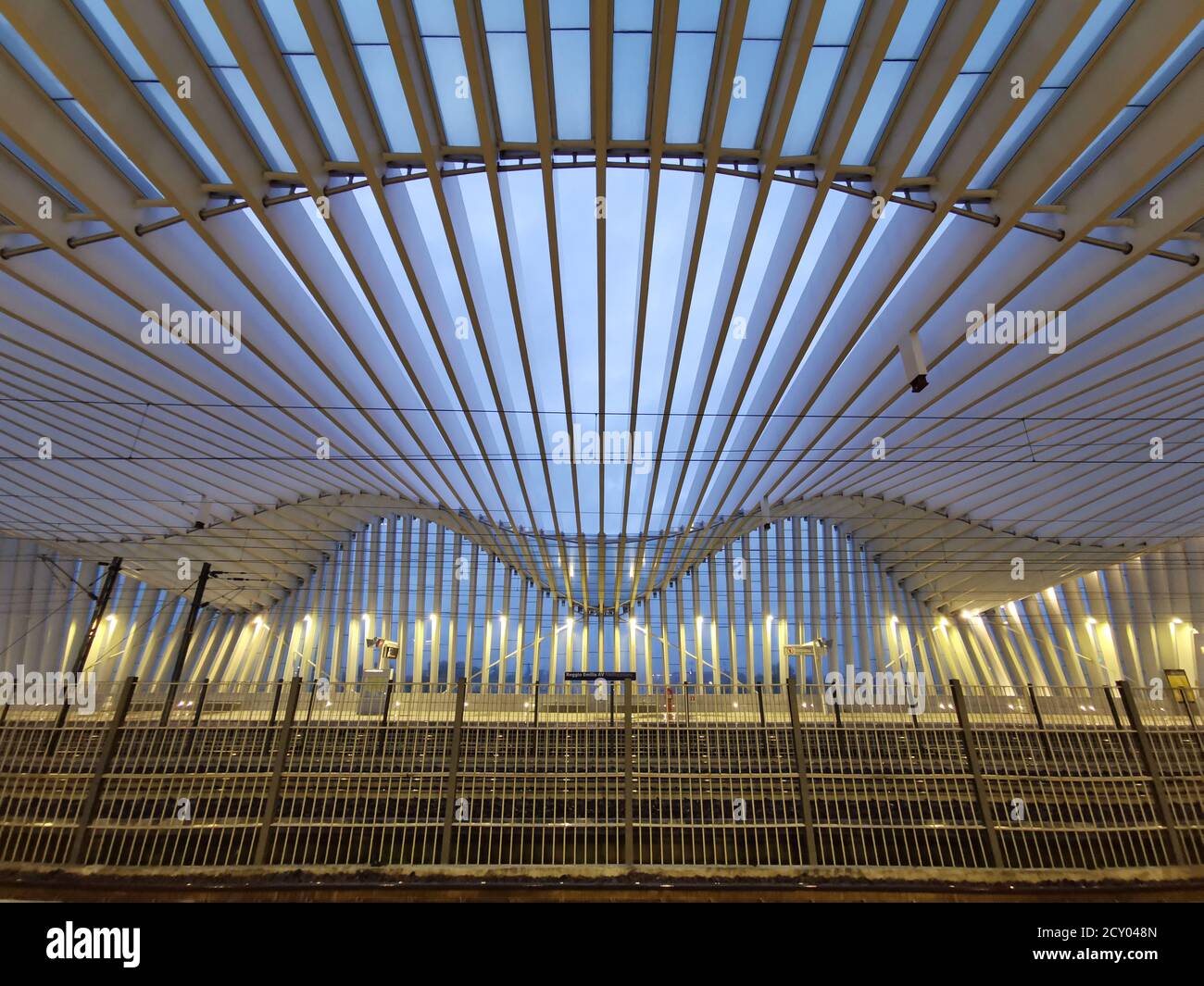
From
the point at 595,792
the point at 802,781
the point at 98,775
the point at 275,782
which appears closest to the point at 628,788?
the point at 595,792

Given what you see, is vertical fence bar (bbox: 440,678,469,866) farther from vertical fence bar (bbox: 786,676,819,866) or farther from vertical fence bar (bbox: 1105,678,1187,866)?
vertical fence bar (bbox: 1105,678,1187,866)

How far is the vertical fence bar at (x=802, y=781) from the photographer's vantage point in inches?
275

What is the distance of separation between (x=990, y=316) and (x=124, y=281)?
13.3 meters

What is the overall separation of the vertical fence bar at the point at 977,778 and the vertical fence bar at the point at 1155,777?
1.76m

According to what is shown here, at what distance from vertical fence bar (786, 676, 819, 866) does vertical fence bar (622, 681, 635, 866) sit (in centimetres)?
A: 206

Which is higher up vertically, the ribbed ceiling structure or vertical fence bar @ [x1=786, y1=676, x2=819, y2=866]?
the ribbed ceiling structure

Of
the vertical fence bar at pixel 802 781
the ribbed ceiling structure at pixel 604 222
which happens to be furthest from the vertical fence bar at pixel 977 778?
the ribbed ceiling structure at pixel 604 222

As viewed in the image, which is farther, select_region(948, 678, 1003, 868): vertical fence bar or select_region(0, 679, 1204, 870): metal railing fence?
select_region(0, 679, 1204, 870): metal railing fence

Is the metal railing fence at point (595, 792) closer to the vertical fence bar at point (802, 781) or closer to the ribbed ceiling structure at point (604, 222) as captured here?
the vertical fence bar at point (802, 781)

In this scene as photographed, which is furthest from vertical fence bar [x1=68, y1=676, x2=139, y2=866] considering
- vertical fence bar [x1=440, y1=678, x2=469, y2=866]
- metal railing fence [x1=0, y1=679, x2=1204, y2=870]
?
vertical fence bar [x1=440, y1=678, x2=469, y2=866]

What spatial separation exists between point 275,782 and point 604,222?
8.03 metres

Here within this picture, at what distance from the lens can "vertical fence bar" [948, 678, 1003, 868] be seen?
6941mm

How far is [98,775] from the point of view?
23.9ft
